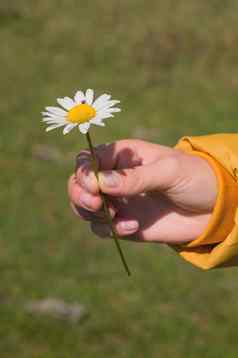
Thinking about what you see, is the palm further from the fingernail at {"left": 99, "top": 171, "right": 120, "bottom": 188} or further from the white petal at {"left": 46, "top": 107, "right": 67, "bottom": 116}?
the white petal at {"left": 46, "top": 107, "right": 67, "bottom": 116}

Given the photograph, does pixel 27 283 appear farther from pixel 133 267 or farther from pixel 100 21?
pixel 100 21

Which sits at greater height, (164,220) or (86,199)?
(86,199)

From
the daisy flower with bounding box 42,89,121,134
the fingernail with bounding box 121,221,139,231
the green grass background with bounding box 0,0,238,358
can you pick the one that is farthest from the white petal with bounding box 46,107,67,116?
the green grass background with bounding box 0,0,238,358

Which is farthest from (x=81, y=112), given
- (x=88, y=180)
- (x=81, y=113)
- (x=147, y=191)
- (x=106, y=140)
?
(x=106, y=140)

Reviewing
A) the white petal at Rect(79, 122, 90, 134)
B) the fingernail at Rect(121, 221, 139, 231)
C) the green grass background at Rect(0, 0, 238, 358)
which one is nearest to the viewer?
the white petal at Rect(79, 122, 90, 134)

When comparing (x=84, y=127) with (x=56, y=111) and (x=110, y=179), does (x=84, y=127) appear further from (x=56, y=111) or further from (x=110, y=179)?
(x=110, y=179)
